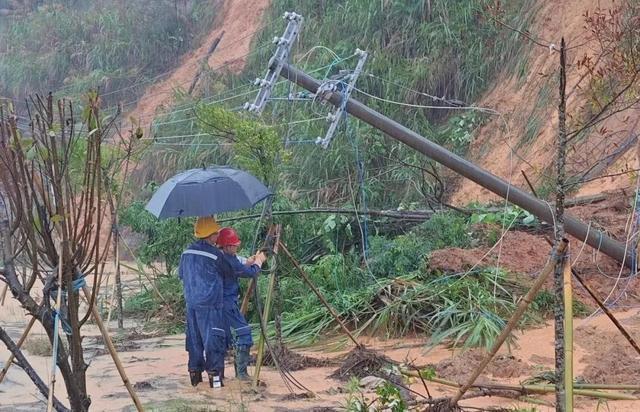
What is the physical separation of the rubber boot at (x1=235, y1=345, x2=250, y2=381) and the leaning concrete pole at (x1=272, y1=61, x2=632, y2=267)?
8.18 ft

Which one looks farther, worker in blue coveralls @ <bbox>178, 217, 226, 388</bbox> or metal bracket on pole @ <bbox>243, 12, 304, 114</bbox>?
metal bracket on pole @ <bbox>243, 12, 304, 114</bbox>

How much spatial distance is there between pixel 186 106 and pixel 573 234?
1264 cm

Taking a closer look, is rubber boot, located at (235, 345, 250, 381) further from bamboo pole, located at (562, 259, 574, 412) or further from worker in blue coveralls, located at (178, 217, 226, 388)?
bamboo pole, located at (562, 259, 574, 412)

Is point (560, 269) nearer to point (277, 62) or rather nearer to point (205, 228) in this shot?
point (205, 228)

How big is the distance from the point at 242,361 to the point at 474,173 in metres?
2.69

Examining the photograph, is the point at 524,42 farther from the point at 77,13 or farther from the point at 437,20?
the point at 77,13

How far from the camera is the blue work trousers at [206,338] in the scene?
7.25 meters

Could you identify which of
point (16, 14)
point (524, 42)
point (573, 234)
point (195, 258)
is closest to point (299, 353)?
point (195, 258)

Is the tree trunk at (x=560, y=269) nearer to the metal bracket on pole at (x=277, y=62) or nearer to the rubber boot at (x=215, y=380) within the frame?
the rubber boot at (x=215, y=380)

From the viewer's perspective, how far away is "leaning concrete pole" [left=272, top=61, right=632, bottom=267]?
8.47 meters

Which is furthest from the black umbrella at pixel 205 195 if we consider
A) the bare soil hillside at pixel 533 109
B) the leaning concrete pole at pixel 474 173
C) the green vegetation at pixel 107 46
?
the green vegetation at pixel 107 46

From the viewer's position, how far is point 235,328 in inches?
295

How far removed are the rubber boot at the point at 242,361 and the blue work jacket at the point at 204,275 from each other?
0.41 m

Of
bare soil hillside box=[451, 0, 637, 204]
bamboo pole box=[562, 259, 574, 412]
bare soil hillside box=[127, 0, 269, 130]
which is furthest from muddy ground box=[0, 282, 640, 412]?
bare soil hillside box=[127, 0, 269, 130]
